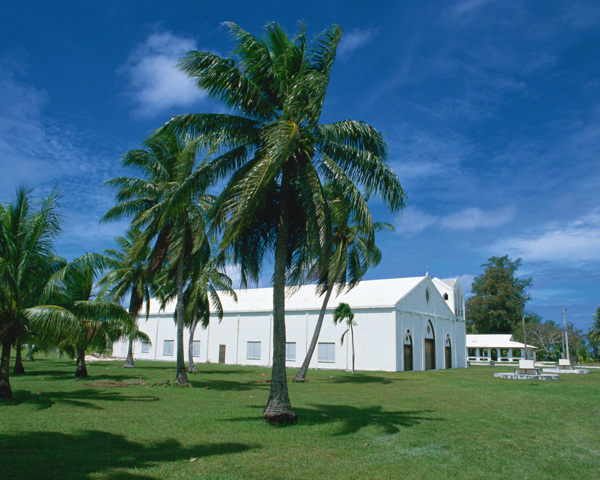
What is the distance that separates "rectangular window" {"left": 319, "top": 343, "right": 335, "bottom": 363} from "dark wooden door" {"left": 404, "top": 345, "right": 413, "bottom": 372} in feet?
17.2

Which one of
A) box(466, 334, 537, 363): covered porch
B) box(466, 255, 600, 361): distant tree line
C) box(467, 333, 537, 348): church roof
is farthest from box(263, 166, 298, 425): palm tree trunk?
box(466, 255, 600, 361): distant tree line

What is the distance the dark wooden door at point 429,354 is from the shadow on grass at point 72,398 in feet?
89.7

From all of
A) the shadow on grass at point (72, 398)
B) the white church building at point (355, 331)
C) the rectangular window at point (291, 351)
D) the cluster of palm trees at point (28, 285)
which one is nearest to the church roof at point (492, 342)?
the white church building at point (355, 331)

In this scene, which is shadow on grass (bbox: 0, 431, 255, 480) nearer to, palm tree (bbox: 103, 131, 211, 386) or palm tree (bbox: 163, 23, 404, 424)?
palm tree (bbox: 163, 23, 404, 424)

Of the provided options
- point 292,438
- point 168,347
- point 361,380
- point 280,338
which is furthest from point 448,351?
point 292,438

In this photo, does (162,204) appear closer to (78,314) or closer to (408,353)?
(78,314)

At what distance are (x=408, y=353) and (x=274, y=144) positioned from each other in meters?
27.7

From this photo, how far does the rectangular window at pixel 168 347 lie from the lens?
43344 mm

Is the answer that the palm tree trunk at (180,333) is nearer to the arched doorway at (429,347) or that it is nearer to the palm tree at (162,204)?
the palm tree at (162,204)

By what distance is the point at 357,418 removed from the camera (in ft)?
37.8

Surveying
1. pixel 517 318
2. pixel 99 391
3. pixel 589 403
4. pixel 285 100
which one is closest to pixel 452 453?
pixel 285 100

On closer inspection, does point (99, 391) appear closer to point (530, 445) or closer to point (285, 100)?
point (285, 100)

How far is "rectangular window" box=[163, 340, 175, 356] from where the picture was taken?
142ft

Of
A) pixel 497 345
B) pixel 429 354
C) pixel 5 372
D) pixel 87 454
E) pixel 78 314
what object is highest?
pixel 78 314
